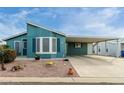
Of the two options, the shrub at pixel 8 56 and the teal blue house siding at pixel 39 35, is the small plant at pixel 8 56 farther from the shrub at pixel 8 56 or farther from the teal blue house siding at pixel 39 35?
the teal blue house siding at pixel 39 35

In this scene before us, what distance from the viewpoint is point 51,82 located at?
1149 centimetres

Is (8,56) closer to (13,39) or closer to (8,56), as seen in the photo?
(8,56)

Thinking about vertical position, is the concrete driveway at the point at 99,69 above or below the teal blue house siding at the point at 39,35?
below

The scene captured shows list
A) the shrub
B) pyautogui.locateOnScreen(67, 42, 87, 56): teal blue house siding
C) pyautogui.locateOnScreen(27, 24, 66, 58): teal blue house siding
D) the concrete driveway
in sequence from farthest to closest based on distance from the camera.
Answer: pyautogui.locateOnScreen(67, 42, 87, 56): teal blue house siding → pyautogui.locateOnScreen(27, 24, 66, 58): teal blue house siding → the shrub → the concrete driveway

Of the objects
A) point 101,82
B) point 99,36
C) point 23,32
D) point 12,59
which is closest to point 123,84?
point 101,82

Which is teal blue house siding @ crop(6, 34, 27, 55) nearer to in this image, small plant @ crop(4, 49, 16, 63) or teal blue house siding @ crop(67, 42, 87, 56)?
teal blue house siding @ crop(67, 42, 87, 56)

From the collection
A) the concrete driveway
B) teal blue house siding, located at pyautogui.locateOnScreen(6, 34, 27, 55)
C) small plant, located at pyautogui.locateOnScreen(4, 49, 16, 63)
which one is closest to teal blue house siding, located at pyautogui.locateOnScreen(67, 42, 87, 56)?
teal blue house siding, located at pyautogui.locateOnScreen(6, 34, 27, 55)

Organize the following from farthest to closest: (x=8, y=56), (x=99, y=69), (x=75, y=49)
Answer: (x=75, y=49) → (x=8, y=56) → (x=99, y=69)

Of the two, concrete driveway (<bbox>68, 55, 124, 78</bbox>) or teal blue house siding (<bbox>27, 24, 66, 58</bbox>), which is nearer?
concrete driveway (<bbox>68, 55, 124, 78</bbox>)

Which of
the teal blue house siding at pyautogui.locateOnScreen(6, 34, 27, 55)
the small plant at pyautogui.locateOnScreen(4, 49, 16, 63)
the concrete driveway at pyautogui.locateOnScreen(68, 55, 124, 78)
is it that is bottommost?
the concrete driveway at pyautogui.locateOnScreen(68, 55, 124, 78)

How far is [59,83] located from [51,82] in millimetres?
369

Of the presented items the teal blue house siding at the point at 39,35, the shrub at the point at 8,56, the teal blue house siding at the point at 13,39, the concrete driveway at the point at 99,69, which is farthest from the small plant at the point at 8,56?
the teal blue house siding at the point at 13,39

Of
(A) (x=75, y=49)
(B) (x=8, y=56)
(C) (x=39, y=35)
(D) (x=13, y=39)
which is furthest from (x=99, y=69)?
(A) (x=75, y=49)
